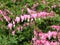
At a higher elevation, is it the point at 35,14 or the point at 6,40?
the point at 35,14

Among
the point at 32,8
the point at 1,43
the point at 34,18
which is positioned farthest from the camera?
the point at 32,8

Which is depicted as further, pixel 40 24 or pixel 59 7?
pixel 59 7

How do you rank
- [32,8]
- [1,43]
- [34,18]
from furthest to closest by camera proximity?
[32,8] → [34,18] → [1,43]

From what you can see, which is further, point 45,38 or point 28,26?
point 28,26

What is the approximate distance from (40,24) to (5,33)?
0.47m


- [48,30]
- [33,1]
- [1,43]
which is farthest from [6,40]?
[33,1]

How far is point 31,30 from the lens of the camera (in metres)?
3.02

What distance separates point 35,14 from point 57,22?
329 millimetres

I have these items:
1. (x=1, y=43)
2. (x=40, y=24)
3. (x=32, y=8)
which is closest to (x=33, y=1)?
(x=32, y=8)

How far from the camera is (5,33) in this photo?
3.03m

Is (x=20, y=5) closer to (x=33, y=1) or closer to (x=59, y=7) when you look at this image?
(x=33, y=1)

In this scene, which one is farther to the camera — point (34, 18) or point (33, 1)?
point (33, 1)

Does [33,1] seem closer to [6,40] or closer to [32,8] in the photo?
[32,8]

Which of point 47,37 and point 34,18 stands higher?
point 34,18
